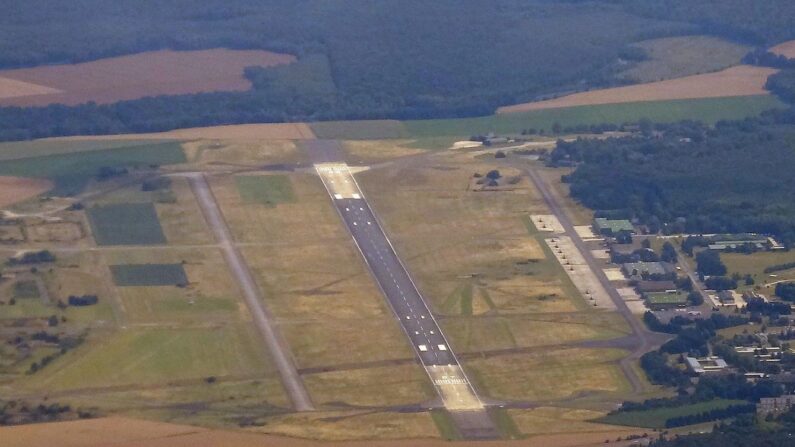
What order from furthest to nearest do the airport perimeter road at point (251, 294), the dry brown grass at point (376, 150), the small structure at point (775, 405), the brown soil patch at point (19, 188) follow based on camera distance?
1. the dry brown grass at point (376, 150)
2. the brown soil patch at point (19, 188)
3. the airport perimeter road at point (251, 294)
4. the small structure at point (775, 405)

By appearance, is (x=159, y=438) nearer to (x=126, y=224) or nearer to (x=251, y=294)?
(x=251, y=294)

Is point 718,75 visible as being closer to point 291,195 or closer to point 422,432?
point 291,195

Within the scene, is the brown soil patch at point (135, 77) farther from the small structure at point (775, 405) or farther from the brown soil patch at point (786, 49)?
the small structure at point (775, 405)

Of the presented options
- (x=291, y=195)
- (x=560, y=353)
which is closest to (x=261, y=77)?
(x=291, y=195)

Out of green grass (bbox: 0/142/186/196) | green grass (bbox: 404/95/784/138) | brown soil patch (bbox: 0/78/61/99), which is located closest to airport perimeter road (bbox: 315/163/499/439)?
green grass (bbox: 0/142/186/196)

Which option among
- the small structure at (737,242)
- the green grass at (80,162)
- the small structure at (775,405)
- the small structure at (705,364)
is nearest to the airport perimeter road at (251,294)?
the green grass at (80,162)

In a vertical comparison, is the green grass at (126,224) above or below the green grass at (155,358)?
above
